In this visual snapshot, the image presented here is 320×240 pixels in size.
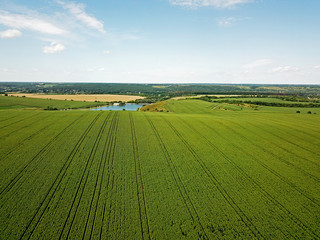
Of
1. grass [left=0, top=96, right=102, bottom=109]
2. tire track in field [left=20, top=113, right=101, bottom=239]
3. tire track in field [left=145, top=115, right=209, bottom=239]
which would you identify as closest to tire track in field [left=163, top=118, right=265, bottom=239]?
tire track in field [left=145, top=115, right=209, bottom=239]

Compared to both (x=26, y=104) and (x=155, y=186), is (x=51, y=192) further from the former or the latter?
(x=26, y=104)

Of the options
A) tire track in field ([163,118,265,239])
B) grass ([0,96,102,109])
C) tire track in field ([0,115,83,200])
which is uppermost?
grass ([0,96,102,109])

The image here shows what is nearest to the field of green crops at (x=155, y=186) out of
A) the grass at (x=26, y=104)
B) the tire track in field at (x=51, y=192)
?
the tire track in field at (x=51, y=192)

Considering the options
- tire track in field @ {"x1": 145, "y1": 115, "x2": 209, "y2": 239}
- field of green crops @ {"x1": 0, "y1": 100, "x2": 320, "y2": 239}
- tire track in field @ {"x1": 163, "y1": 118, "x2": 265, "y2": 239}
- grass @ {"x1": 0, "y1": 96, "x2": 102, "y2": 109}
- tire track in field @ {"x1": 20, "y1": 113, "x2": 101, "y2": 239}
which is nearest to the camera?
tire track in field @ {"x1": 20, "y1": 113, "x2": 101, "y2": 239}

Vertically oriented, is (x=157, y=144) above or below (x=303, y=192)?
above

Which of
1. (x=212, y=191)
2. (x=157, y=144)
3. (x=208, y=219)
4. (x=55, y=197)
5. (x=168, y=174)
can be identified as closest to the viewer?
(x=208, y=219)

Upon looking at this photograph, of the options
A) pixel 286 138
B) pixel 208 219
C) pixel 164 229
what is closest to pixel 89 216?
pixel 164 229

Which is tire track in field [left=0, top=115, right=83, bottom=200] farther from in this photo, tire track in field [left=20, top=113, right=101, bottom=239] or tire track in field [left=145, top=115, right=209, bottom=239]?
tire track in field [left=145, top=115, right=209, bottom=239]

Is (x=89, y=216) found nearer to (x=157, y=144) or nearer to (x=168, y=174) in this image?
(x=168, y=174)

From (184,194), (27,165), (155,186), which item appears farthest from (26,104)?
(184,194)
